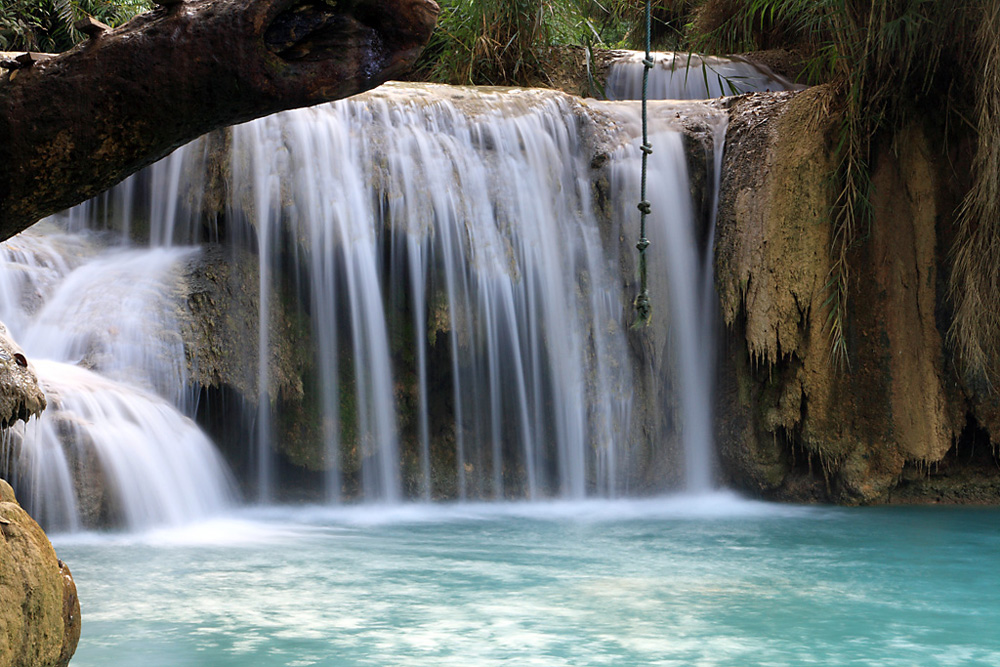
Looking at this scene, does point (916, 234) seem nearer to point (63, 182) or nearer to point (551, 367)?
point (551, 367)

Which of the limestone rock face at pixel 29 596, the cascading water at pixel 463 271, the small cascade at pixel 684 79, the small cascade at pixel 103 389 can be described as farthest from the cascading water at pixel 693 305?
the limestone rock face at pixel 29 596

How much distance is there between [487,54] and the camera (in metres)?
8.84

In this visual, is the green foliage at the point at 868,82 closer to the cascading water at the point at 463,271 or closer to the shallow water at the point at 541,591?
the cascading water at the point at 463,271

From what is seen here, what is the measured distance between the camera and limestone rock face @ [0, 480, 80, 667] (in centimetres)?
196

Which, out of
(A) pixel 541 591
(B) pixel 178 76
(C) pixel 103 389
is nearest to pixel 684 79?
(C) pixel 103 389

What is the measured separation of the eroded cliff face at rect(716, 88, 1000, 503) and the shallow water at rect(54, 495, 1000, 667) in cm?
65

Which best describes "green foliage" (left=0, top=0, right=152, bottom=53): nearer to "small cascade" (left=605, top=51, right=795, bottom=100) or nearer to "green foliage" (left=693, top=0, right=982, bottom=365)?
"small cascade" (left=605, top=51, right=795, bottom=100)

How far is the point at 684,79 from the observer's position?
9.70 meters

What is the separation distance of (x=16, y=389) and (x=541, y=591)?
6.34 ft

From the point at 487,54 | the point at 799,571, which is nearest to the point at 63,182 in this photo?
the point at 799,571

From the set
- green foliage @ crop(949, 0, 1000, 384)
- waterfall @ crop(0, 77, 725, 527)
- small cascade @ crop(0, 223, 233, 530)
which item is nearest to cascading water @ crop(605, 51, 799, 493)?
waterfall @ crop(0, 77, 725, 527)

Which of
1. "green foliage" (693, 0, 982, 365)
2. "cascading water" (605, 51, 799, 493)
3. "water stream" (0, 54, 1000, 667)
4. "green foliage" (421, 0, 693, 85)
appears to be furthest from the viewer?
"green foliage" (421, 0, 693, 85)

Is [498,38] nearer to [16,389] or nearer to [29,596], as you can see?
[16,389]

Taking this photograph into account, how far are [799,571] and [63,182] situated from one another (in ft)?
11.2
